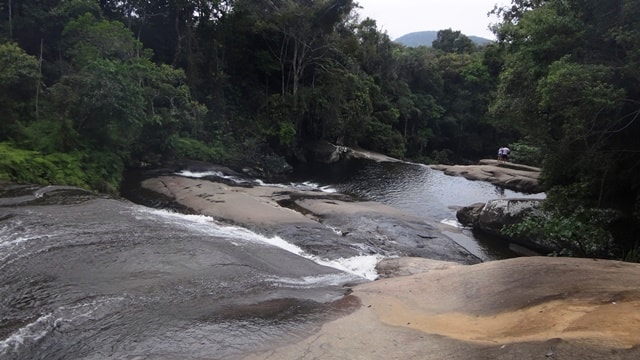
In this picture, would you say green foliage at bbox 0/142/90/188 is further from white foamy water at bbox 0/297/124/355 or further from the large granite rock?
the large granite rock

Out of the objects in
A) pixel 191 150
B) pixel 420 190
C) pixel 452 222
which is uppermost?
pixel 191 150

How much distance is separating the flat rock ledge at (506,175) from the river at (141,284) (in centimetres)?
1755

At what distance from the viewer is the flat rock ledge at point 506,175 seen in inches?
1053

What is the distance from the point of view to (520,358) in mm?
5301

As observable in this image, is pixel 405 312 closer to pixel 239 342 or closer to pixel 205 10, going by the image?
pixel 239 342

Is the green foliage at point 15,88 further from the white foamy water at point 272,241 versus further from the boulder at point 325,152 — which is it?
the boulder at point 325,152

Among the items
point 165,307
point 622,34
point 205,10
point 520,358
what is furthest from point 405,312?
point 205,10

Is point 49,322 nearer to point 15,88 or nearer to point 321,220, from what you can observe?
point 321,220

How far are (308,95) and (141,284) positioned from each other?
32.4 metres

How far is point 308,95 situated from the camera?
39.0m

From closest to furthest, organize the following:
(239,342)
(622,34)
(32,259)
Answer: (239,342) < (32,259) < (622,34)

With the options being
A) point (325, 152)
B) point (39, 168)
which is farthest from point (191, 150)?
point (325, 152)

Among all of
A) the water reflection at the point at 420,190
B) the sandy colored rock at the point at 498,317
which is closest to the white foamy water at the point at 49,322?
the sandy colored rock at the point at 498,317

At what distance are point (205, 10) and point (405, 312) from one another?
117 feet
